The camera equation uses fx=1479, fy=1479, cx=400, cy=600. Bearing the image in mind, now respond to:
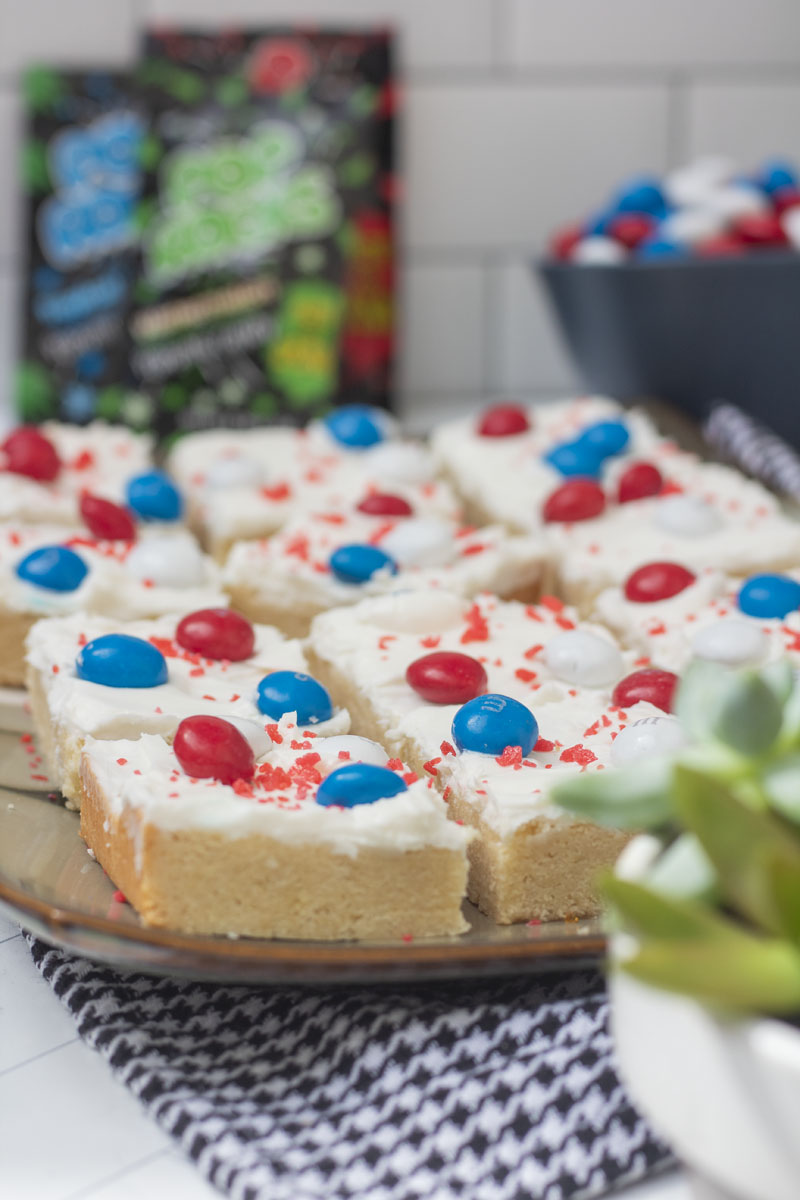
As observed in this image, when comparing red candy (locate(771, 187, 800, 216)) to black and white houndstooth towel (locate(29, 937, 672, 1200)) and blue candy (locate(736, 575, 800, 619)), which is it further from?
black and white houndstooth towel (locate(29, 937, 672, 1200))

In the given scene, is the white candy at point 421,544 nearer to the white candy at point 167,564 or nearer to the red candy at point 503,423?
the white candy at point 167,564

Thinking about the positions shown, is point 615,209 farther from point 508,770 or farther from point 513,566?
point 508,770

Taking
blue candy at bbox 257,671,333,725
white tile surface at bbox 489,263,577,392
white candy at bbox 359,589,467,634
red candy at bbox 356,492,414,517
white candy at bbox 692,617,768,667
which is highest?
blue candy at bbox 257,671,333,725

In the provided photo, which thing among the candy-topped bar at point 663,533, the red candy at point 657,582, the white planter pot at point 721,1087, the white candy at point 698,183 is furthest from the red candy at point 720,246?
the white planter pot at point 721,1087

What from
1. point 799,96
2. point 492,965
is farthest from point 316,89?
point 492,965

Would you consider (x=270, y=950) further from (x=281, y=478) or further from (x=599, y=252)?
(x=599, y=252)

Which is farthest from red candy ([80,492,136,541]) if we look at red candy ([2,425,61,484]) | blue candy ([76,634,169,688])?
blue candy ([76,634,169,688])

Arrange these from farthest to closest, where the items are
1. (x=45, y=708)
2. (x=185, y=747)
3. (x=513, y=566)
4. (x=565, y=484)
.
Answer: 1. (x=565, y=484)
2. (x=513, y=566)
3. (x=45, y=708)
4. (x=185, y=747)
